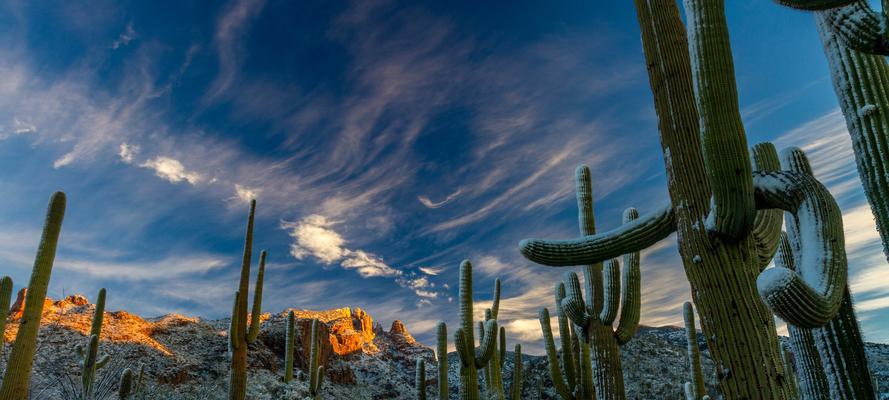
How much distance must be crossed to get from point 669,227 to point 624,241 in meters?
0.26

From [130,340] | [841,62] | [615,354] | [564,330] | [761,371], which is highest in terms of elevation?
[130,340]

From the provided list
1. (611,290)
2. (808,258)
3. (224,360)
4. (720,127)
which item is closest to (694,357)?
(611,290)

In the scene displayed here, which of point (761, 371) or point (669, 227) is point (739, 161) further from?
point (761, 371)

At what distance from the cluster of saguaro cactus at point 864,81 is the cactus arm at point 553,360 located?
6.47 metres

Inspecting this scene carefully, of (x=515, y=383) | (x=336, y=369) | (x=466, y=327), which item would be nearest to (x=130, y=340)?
(x=336, y=369)

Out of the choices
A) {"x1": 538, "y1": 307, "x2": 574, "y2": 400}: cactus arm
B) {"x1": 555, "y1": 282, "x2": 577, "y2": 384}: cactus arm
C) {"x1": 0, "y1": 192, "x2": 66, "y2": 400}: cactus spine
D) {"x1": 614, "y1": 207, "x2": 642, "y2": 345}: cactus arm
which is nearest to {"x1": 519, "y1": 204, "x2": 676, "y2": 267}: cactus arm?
{"x1": 614, "y1": 207, "x2": 642, "y2": 345}: cactus arm

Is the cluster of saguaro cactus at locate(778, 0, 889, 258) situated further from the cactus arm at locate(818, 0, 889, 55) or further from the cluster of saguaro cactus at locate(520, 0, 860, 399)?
the cluster of saguaro cactus at locate(520, 0, 860, 399)

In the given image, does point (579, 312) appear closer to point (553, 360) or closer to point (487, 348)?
point (487, 348)

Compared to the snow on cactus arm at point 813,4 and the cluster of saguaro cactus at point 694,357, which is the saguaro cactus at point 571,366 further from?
the snow on cactus arm at point 813,4

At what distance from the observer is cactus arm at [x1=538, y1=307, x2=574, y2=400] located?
899 centimetres

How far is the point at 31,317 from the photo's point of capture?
25.7 feet

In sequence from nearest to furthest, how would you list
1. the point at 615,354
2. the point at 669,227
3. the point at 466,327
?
1. the point at 669,227
2. the point at 615,354
3. the point at 466,327

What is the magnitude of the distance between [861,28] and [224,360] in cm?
3618

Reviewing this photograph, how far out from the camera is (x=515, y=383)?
47.7 ft
